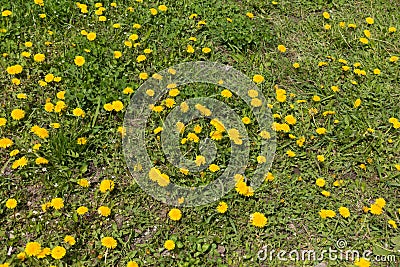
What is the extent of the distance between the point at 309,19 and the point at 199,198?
2.38 meters

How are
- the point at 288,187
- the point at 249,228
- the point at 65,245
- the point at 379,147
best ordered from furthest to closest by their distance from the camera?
the point at 379,147
the point at 288,187
the point at 249,228
the point at 65,245

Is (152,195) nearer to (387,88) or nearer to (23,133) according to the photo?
(23,133)

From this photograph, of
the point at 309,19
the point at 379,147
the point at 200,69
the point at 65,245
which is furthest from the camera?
the point at 309,19

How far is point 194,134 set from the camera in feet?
11.0

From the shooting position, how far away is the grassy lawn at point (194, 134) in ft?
9.45

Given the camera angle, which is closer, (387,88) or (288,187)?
(288,187)

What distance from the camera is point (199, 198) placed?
3.07 metres

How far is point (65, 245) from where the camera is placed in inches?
109

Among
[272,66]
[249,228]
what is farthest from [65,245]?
[272,66]

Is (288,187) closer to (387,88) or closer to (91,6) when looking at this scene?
(387,88)

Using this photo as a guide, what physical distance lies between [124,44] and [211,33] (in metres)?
0.76

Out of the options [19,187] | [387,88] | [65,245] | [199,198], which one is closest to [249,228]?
[199,198]

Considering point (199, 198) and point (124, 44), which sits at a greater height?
point (124, 44)

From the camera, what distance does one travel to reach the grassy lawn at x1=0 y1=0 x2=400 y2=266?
9.45 feet
